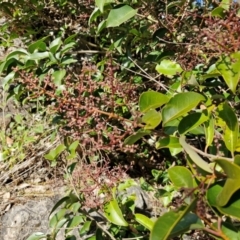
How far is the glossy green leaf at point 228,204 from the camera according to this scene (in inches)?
41.4

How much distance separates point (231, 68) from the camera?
1.39 metres

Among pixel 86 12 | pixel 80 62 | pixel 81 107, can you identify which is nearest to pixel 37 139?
pixel 80 62

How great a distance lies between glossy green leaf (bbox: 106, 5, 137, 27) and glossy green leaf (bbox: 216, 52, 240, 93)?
46 centimetres

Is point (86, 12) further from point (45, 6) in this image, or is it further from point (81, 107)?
point (81, 107)

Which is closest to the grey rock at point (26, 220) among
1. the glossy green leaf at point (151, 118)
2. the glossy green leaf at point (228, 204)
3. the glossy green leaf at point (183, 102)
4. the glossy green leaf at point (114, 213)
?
the glossy green leaf at point (114, 213)

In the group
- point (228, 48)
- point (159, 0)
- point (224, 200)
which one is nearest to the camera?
point (224, 200)

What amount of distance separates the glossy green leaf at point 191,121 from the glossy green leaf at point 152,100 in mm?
76

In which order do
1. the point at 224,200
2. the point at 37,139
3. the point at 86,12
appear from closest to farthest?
the point at 224,200 → the point at 86,12 → the point at 37,139

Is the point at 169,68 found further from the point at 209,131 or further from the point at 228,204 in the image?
the point at 228,204

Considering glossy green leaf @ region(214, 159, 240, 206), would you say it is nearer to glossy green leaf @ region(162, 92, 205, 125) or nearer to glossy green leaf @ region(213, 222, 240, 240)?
glossy green leaf @ region(213, 222, 240, 240)

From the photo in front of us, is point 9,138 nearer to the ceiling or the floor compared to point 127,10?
nearer to the floor

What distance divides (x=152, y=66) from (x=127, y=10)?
1.59 ft

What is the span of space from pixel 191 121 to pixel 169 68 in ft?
1.56

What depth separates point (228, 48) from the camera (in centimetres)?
→ 138
